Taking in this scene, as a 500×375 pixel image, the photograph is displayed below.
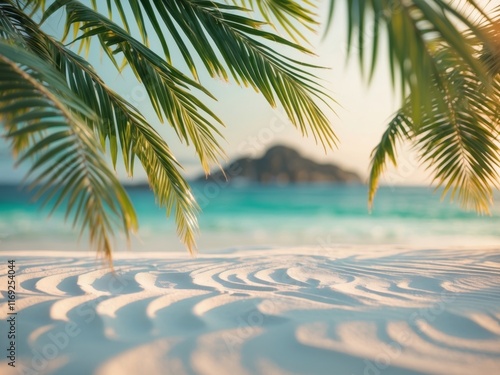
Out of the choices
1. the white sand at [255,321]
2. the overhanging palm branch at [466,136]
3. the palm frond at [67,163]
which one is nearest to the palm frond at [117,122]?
the white sand at [255,321]

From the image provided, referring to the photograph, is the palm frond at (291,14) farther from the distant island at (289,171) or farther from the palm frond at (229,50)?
the distant island at (289,171)

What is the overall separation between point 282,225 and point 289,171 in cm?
1912

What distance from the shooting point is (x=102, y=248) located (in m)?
1.33

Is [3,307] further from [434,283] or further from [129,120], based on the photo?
[434,283]

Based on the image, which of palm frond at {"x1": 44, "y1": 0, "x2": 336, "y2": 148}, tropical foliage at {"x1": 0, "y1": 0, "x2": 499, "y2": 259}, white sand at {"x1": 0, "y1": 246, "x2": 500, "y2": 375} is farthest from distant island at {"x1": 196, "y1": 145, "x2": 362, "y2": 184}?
palm frond at {"x1": 44, "y1": 0, "x2": 336, "y2": 148}

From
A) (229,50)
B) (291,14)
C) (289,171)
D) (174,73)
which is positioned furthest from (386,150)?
(289,171)

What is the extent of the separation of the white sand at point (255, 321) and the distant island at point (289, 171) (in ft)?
94.2

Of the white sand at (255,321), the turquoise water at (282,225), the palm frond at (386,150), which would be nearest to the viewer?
the white sand at (255,321)

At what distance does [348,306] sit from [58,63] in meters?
2.01

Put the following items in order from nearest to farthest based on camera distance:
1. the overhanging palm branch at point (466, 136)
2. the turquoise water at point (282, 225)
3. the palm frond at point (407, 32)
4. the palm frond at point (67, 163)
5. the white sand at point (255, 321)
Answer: the palm frond at point (407, 32) → the palm frond at point (67, 163) → the white sand at point (255, 321) → the overhanging palm branch at point (466, 136) → the turquoise water at point (282, 225)

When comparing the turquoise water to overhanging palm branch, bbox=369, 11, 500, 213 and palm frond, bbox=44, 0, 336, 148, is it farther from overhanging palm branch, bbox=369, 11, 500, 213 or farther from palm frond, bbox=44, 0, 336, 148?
palm frond, bbox=44, 0, 336, 148

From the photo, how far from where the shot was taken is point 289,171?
35.5m

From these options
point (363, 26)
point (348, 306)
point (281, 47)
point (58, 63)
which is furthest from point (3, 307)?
point (363, 26)

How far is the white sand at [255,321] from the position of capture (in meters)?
1.64
